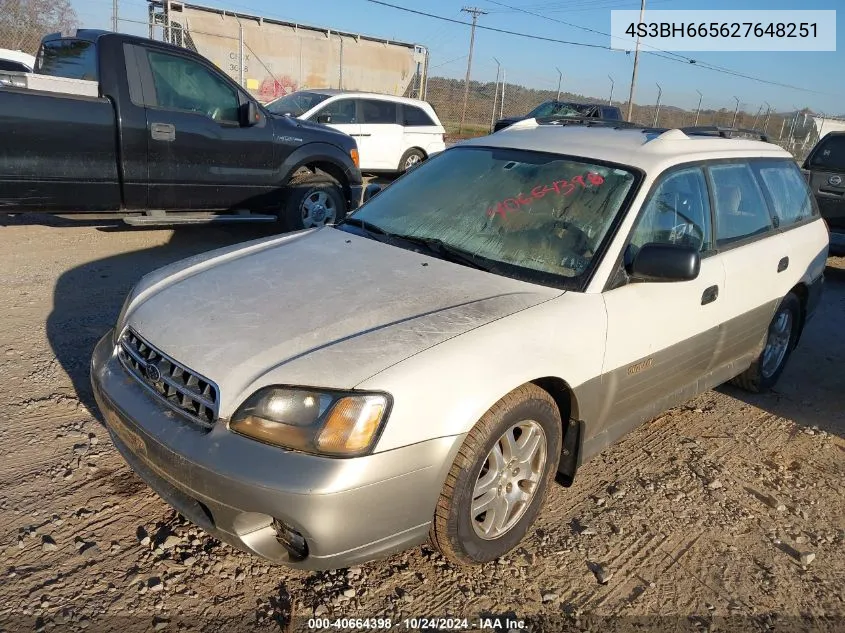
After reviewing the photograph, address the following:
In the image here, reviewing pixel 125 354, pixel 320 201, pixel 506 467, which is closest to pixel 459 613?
pixel 506 467

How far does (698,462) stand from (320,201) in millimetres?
5032

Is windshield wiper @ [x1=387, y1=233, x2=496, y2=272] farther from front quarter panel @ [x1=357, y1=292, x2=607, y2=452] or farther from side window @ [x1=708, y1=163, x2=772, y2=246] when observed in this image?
side window @ [x1=708, y1=163, x2=772, y2=246]

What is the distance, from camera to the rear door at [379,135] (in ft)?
38.7

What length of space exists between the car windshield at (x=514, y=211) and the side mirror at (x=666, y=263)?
198 millimetres

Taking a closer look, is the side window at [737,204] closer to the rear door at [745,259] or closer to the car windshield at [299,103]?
the rear door at [745,259]

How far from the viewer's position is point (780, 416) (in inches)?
168

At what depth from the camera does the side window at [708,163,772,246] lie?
359 centimetres

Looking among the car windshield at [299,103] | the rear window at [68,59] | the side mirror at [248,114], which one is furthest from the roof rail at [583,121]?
the car windshield at [299,103]

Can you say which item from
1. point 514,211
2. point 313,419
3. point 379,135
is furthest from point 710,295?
point 379,135

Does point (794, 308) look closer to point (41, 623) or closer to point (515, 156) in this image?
point (515, 156)

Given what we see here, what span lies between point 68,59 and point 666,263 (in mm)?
5845

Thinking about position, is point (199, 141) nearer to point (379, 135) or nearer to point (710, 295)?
point (710, 295)

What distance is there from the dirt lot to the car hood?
0.76 m

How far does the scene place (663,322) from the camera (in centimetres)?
311
